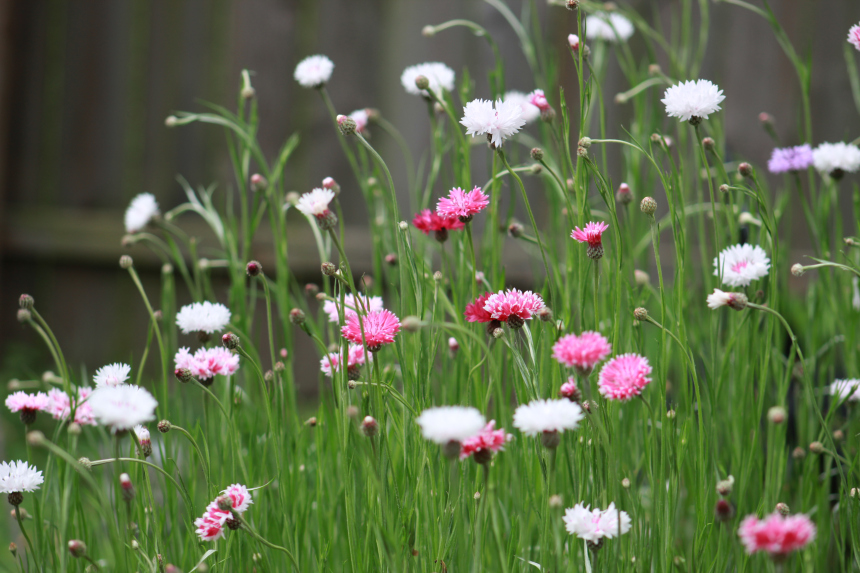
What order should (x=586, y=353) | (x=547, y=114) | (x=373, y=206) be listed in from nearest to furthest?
(x=586, y=353), (x=547, y=114), (x=373, y=206)

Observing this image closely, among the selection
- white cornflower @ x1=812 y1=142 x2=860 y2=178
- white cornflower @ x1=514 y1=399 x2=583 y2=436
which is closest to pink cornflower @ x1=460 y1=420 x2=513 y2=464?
white cornflower @ x1=514 y1=399 x2=583 y2=436

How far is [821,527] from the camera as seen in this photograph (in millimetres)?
723

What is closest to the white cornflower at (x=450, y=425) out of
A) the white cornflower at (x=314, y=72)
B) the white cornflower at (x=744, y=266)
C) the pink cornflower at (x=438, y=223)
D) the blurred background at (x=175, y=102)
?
the pink cornflower at (x=438, y=223)

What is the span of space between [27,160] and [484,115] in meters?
1.84

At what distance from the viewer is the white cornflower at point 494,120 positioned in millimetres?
558

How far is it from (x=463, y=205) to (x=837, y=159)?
49 cm

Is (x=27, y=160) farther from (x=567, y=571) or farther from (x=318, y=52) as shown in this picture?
(x=567, y=571)

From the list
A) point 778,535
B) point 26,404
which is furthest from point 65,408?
point 778,535

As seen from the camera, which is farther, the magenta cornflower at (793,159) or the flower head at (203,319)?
the magenta cornflower at (793,159)

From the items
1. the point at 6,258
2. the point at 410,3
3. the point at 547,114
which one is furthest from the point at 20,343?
the point at 547,114

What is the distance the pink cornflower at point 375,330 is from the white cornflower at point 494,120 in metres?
0.17

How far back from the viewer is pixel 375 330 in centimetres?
55

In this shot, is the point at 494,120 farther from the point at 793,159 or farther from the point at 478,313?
the point at 793,159

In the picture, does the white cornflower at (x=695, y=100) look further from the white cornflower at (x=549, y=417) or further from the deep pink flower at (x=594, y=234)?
the white cornflower at (x=549, y=417)
